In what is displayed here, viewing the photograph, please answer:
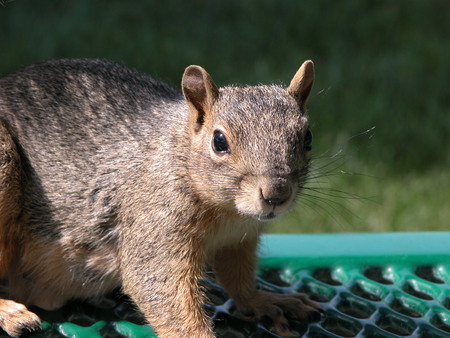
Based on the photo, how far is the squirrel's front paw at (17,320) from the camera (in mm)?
2680

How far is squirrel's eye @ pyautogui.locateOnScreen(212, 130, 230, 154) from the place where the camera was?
101 inches

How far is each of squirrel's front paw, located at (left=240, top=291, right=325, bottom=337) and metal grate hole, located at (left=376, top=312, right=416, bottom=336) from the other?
211mm

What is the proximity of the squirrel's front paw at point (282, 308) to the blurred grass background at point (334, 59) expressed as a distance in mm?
1790

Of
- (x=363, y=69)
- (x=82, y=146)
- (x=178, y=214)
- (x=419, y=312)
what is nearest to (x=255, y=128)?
(x=178, y=214)

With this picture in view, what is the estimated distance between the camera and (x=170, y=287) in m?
2.69

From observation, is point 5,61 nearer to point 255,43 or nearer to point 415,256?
point 255,43

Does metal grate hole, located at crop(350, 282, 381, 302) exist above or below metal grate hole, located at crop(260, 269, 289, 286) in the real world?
above

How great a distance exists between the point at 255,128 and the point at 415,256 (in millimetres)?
1070

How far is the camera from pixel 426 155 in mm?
5613

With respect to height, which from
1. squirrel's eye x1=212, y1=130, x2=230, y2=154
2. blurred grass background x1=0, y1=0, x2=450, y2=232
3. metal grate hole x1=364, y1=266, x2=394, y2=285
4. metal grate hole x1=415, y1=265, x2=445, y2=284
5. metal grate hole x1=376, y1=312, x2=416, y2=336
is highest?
squirrel's eye x1=212, y1=130, x2=230, y2=154

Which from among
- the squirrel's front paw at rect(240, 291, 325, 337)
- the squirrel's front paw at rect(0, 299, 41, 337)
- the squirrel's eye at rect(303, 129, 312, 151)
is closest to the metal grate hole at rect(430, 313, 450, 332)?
the squirrel's front paw at rect(240, 291, 325, 337)

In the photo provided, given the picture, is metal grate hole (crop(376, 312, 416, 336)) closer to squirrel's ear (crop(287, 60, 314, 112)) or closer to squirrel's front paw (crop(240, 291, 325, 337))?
squirrel's front paw (crop(240, 291, 325, 337))

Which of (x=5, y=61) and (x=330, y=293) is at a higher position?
(x=330, y=293)

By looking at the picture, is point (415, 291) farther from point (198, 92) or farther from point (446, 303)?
point (198, 92)
